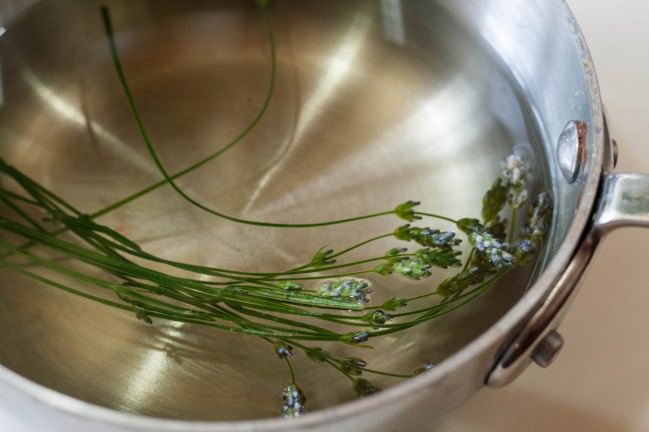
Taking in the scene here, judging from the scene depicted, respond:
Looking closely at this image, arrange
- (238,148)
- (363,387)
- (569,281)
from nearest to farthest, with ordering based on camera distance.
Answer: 1. (569,281)
2. (363,387)
3. (238,148)

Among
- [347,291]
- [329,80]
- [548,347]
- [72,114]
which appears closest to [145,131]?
[72,114]

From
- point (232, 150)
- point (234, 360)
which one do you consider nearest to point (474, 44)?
point (232, 150)

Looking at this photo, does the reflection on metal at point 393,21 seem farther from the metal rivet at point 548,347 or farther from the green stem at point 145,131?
the metal rivet at point 548,347

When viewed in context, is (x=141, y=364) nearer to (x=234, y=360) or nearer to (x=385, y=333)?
(x=234, y=360)

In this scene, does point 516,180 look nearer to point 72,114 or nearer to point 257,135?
point 257,135

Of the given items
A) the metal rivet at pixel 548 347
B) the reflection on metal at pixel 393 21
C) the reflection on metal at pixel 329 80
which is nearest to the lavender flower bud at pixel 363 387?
the metal rivet at pixel 548 347

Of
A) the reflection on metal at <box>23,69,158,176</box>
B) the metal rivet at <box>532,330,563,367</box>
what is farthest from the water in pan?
the metal rivet at <box>532,330,563,367</box>
